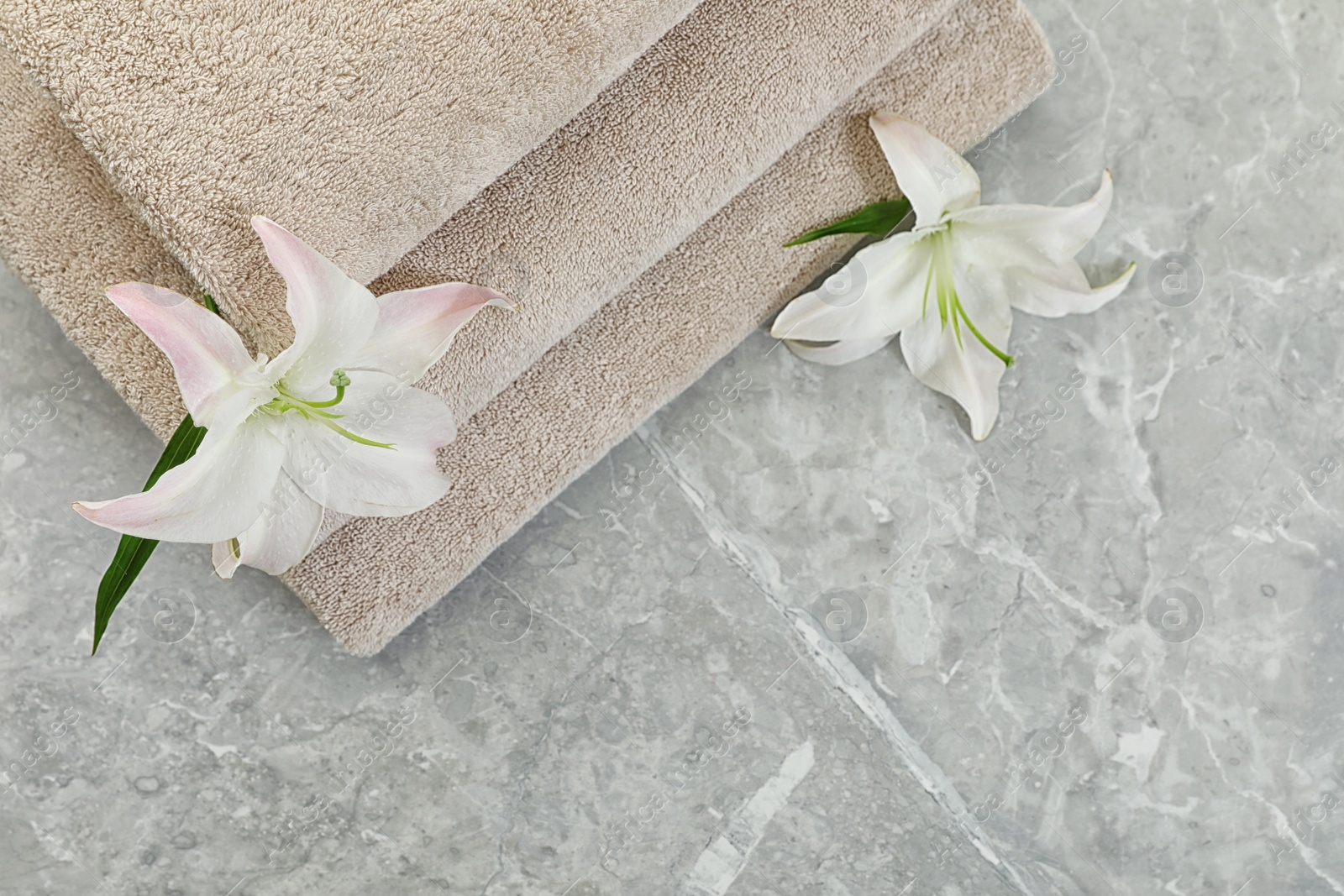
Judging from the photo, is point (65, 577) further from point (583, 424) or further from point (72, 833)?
point (583, 424)

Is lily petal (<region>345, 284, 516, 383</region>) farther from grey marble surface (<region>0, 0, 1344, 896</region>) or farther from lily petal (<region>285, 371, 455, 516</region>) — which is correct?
grey marble surface (<region>0, 0, 1344, 896</region>)

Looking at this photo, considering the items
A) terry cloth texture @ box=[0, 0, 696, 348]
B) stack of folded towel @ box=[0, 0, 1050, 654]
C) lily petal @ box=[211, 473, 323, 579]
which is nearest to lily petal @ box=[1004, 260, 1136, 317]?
stack of folded towel @ box=[0, 0, 1050, 654]

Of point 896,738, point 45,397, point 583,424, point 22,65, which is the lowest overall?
point 896,738

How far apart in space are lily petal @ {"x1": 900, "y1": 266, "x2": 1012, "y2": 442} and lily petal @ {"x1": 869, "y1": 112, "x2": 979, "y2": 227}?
2.4 inches

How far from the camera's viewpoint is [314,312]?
426 mm

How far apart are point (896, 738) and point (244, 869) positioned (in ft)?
1.59

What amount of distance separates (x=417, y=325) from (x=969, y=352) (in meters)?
0.39

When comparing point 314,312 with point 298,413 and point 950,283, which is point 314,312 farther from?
point 950,283

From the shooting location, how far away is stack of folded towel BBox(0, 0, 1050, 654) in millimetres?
444

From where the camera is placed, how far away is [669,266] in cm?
63

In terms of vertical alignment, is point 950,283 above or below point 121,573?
below

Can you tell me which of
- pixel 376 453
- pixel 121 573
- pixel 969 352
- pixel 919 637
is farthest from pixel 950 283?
pixel 121 573

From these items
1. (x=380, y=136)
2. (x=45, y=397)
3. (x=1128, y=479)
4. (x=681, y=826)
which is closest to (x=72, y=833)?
(x=45, y=397)

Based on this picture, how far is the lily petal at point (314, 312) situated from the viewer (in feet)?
1.34
